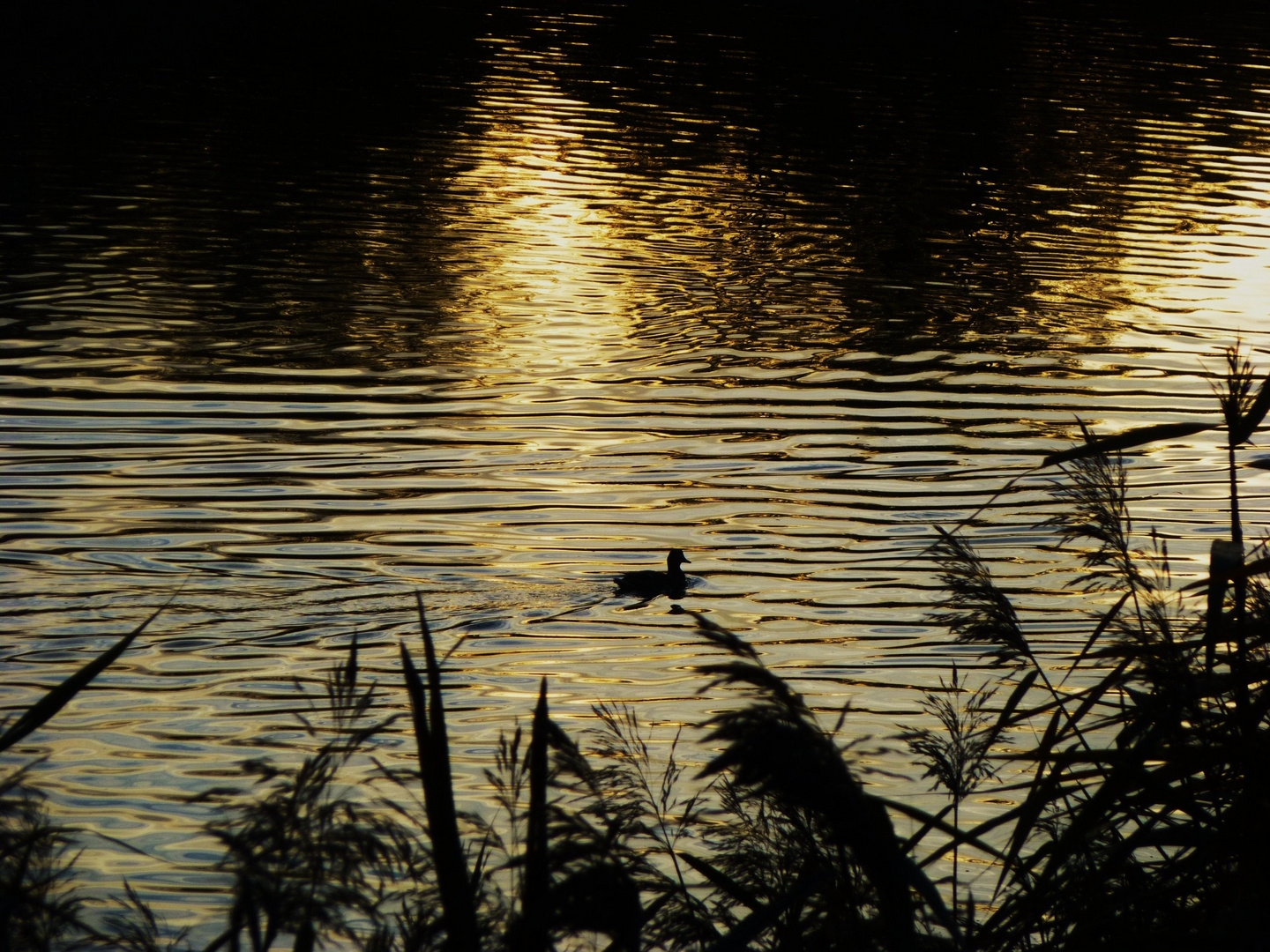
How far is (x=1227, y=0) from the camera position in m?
45.6

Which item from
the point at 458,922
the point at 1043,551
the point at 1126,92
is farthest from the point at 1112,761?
the point at 1126,92

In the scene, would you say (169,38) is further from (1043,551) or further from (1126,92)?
(1043,551)

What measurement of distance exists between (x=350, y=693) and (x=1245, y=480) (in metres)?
9.68

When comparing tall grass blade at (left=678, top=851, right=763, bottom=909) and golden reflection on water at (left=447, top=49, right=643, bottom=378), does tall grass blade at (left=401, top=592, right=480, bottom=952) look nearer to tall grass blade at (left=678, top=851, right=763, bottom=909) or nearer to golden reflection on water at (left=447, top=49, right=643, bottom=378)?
tall grass blade at (left=678, top=851, right=763, bottom=909)

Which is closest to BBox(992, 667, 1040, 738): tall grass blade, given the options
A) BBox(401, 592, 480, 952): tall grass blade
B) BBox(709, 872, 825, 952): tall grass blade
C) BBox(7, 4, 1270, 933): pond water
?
BBox(709, 872, 825, 952): tall grass blade

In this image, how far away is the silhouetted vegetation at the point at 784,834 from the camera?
2174 mm

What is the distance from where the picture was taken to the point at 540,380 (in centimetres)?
1262

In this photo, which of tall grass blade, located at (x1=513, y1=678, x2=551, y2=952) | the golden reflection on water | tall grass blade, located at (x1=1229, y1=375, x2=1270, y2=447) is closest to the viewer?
tall grass blade, located at (x1=513, y1=678, x2=551, y2=952)

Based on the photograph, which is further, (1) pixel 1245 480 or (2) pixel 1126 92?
(2) pixel 1126 92

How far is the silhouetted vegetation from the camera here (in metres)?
2.17

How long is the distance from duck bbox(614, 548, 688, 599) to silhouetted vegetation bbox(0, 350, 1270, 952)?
446 cm

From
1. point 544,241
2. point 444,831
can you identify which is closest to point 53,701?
point 444,831

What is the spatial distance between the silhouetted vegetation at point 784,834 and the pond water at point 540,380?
1.48 metres

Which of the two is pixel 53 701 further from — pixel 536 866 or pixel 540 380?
pixel 540 380
